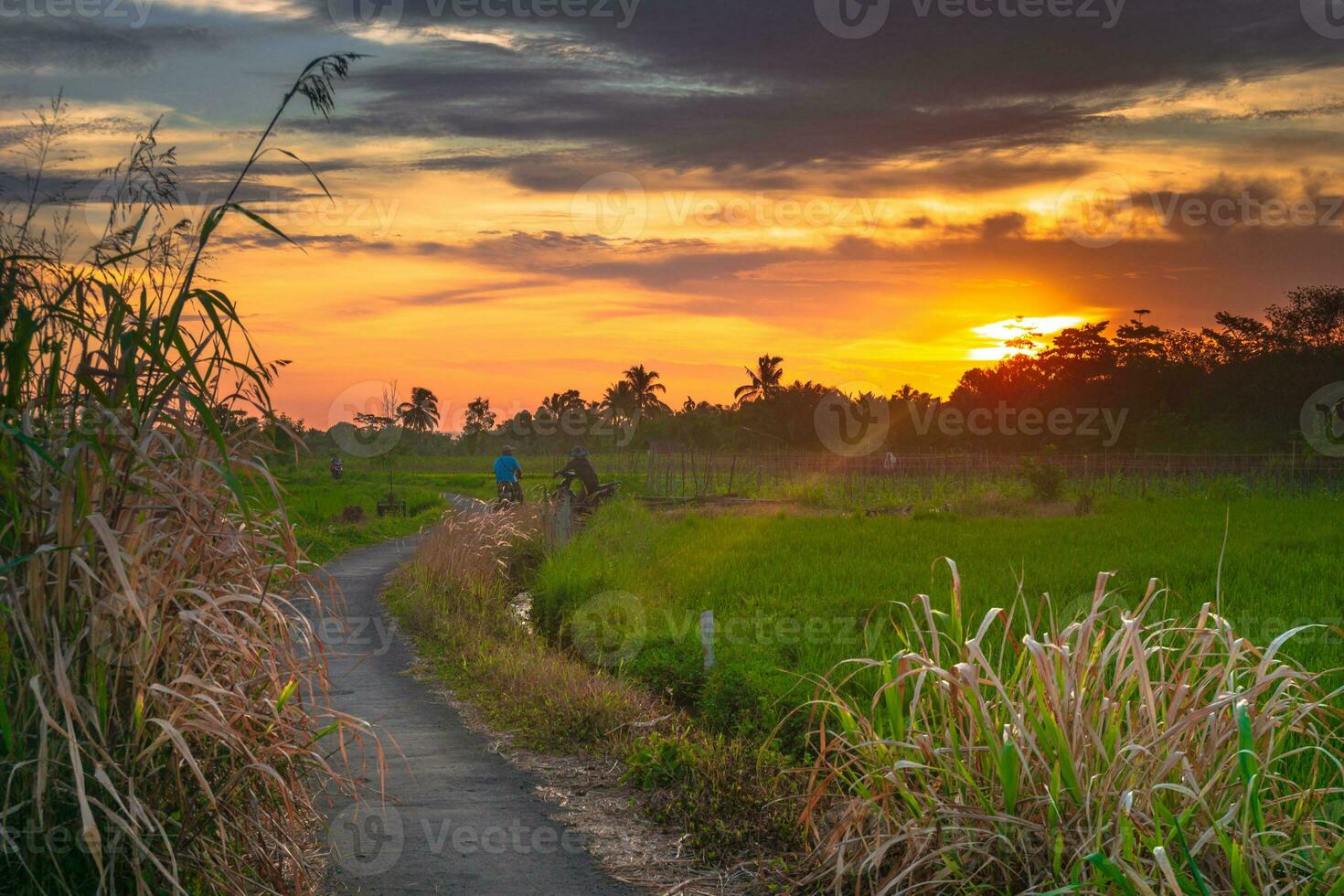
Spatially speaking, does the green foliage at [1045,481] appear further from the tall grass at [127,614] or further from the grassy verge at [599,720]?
the tall grass at [127,614]

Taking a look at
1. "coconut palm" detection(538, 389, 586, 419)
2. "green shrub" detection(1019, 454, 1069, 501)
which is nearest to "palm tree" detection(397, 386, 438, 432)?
"coconut palm" detection(538, 389, 586, 419)

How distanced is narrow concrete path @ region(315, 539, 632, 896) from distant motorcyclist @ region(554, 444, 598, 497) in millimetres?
11735

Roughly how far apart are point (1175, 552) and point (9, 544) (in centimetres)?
1496

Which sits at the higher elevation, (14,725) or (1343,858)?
(14,725)

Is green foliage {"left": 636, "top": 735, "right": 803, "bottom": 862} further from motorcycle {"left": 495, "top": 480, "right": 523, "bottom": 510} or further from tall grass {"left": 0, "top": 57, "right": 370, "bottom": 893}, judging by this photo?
motorcycle {"left": 495, "top": 480, "right": 523, "bottom": 510}

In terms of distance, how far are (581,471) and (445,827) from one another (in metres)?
14.8

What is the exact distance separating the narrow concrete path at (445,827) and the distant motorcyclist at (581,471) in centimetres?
1173

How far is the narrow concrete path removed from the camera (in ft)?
15.8

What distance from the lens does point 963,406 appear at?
55719 millimetres

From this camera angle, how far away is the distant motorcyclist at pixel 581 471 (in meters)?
20.1

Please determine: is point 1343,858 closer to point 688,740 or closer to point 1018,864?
point 1018,864

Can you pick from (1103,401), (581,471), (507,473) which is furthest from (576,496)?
(1103,401)

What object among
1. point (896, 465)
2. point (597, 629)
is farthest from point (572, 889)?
point (896, 465)

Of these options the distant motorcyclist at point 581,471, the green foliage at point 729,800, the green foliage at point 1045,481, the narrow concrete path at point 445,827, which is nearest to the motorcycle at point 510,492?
the distant motorcyclist at point 581,471
